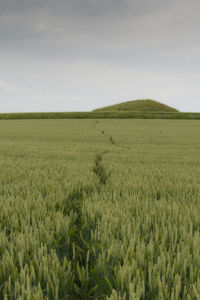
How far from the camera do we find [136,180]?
2.57 m

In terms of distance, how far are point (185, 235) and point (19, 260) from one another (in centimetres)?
83

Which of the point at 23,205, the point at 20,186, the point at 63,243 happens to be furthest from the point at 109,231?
the point at 20,186

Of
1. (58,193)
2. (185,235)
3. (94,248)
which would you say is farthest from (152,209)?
(58,193)

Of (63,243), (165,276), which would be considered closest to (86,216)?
(63,243)

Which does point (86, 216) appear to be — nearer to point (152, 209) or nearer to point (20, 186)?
point (152, 209)

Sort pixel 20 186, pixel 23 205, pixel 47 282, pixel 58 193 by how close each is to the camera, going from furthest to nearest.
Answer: pixel 20 186
pixel 58 193
pixel 23 205
pixel 47 282

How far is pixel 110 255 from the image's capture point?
101cm

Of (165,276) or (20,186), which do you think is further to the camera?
(20,186)

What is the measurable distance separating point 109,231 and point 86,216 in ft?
1.13

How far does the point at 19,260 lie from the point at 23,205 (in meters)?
0.75

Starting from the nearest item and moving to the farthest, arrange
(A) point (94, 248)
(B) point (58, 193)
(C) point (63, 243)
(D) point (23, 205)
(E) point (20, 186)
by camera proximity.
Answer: (A) point (94, 248) < (C) point (63, 243) < (D) point (23, 205) < (B) point (58, 193) < (E) point (20, 186)

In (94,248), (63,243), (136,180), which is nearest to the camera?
(94,248)

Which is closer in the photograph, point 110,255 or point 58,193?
point 110,255

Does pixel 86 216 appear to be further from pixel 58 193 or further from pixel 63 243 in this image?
pixel 58 193
